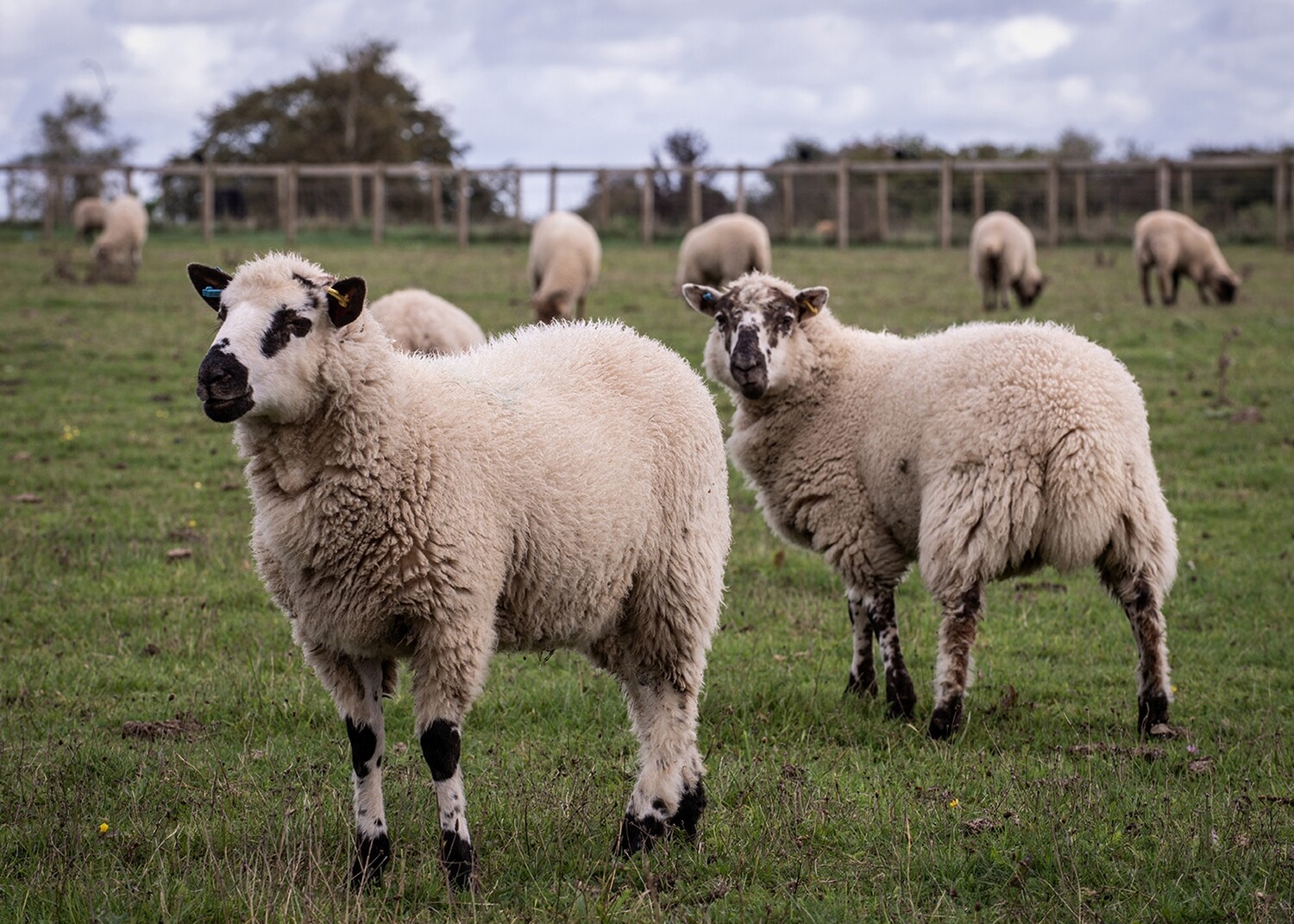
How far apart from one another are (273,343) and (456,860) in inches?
65.3

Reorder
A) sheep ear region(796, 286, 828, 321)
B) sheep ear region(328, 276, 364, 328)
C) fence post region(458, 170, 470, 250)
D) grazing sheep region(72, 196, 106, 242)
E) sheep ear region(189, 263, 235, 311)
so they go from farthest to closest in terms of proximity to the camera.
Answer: grazing sheep region(72, 196, 106, 242) → fence post region(458, 170, 470, 250) → sheep ear region(796, 286, 828, 321) → sheep ear region(189, 263, 235, 311) → sheep ear region(328, 276, 364, 328)

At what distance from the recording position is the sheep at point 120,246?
21.4m

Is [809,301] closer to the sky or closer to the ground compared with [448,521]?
closer to the sky

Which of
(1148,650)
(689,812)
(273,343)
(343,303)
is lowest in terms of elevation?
(689,812)

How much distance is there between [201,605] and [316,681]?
1.47 m

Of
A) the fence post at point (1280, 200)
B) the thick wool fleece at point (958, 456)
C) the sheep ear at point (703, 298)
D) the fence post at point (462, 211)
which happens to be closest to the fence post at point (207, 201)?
the fence post at point (462, 211)

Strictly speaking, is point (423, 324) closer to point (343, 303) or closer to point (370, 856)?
Result: point (343, 303)

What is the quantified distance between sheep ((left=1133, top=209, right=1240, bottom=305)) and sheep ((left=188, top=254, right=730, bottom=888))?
17.0 m

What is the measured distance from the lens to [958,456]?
616 cm

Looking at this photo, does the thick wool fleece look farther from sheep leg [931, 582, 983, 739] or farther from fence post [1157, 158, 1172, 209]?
fence post [1157, 158, 1172, 209]

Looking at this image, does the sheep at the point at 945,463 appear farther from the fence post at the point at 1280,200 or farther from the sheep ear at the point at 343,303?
the fence post at the point at 1280,200

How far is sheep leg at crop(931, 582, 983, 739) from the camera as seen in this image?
19.5 feet

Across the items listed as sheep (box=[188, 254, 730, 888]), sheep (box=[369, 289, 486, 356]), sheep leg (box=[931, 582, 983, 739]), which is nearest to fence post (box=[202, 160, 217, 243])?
sheep (box=[369, 289, 486, 356])

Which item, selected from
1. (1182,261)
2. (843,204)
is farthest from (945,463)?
(843,204)
